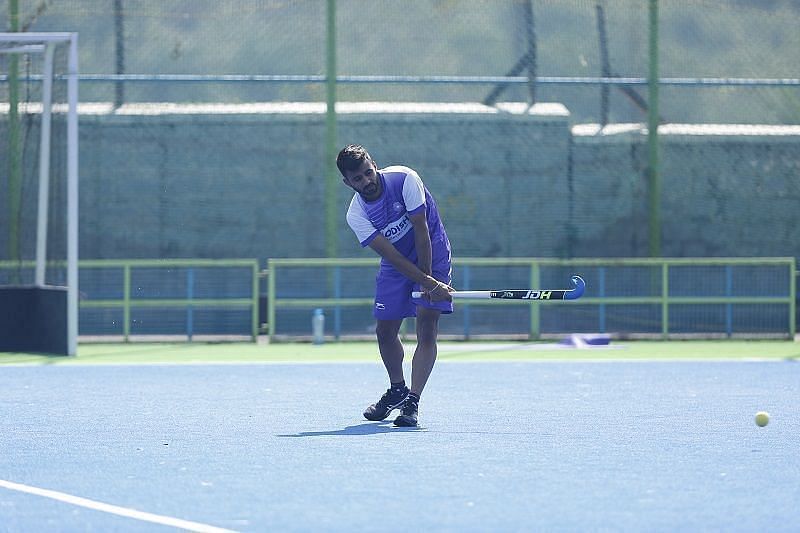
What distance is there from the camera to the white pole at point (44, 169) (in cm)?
1623

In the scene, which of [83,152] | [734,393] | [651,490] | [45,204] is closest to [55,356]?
[45,204]

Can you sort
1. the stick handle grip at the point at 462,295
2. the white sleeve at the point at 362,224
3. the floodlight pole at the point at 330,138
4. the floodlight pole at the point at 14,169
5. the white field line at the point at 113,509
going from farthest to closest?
1. the floodlight pole at the point at 330,138
2. the floodlight pole at the point at 14,169
3. the stick handle grip at the point at 462,295
4. the white sleeve at the point at 362,224
5. the white field line at the point at 113,509

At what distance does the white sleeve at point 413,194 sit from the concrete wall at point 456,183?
1139cm

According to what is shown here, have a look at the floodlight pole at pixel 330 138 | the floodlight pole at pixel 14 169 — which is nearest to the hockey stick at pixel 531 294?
the floodlight pole at pixel 14 169

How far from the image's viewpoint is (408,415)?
9.27m

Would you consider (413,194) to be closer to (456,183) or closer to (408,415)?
(408,415)

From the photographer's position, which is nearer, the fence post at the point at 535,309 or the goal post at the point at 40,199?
the goal post at the point at 40,199

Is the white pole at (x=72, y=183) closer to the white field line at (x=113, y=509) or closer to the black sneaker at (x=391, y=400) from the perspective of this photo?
the black sneaker at (x=391, y=400)

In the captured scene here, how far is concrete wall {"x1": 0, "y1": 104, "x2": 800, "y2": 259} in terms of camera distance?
20266mm

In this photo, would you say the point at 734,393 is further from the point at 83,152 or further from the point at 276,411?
the point at 83,152

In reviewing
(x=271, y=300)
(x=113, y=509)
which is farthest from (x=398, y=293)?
(x=271, y=300)

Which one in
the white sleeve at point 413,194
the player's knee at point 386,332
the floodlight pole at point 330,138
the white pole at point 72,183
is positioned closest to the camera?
the white sleeve at point 413,194

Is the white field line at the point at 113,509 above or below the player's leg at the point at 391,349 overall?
below

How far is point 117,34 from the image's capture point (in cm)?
2056
